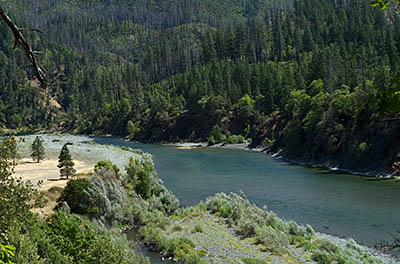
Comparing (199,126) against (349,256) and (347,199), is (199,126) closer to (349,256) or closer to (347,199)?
(347,199)

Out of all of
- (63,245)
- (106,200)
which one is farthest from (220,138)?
(63,245)

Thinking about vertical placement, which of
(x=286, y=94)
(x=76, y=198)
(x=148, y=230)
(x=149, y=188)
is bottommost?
(x=148, y=230)

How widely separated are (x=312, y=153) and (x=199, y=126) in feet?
192

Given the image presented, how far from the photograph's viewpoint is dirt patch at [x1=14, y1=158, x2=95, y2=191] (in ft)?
131

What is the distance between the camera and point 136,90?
185m

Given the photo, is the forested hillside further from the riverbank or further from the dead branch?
the dead branch

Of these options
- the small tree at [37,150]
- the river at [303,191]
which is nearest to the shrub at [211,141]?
the river at [303,191]

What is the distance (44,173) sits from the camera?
163ft

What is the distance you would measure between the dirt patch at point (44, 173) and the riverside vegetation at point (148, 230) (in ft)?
9.03

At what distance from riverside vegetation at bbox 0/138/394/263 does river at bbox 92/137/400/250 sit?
459cm

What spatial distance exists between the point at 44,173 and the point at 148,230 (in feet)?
75.9

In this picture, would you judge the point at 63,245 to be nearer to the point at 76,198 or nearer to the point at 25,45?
the point at 76,198

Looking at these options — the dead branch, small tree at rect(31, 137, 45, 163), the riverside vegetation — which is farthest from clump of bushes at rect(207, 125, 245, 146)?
the dead branch

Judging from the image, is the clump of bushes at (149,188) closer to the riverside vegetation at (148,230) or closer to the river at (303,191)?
the riverside vegetation at (148,230)
